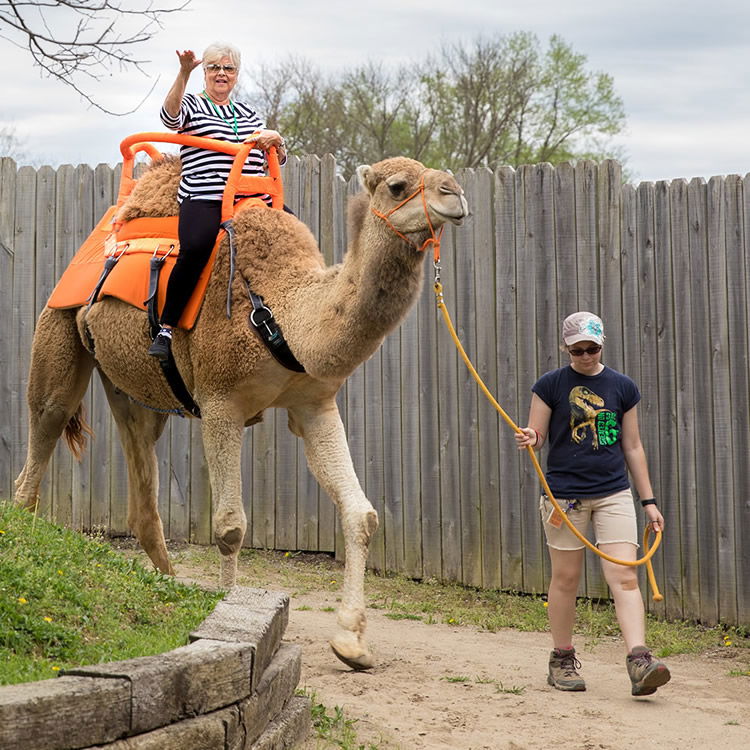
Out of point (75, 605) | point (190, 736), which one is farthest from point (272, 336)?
point (190, 736)

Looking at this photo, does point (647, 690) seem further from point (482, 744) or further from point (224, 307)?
point (224, 307)

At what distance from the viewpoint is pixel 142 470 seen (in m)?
7.35

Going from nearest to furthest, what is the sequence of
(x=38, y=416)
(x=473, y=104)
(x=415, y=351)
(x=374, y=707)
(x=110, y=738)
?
(x=110, y=738), (x=374, y=707), (x=38, y=416), (x=415, y=351), (x=473, y=104)

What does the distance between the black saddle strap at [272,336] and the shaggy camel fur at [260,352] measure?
50mm

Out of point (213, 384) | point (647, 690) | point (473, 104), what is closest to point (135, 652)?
point (213, 384)

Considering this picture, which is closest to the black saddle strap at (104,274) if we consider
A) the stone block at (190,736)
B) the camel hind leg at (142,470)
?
the camel hind leg at (142,470)

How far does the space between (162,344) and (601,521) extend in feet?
8.41

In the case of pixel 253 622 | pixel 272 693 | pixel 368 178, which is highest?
pixel 368 178

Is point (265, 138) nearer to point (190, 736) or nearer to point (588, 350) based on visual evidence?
point (588, 350)

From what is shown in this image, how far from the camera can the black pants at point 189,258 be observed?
6.08 meters

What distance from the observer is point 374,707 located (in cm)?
502

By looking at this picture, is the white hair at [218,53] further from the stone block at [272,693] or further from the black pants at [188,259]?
the stone block at [272,693]

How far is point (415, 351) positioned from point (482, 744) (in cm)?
436

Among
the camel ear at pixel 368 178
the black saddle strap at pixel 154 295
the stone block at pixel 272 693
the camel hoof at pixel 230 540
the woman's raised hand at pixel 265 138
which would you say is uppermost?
the woman's raised hand at pixel 265 138
